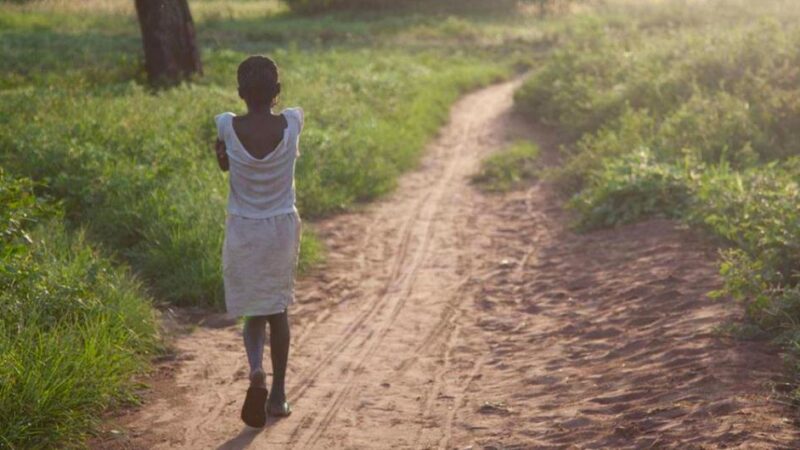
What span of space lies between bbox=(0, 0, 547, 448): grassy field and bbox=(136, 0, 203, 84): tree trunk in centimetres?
35

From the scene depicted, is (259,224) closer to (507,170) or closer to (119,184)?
(119,184)

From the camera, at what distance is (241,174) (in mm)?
5660

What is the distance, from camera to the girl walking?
18.3 ft

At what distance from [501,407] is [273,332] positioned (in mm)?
1324

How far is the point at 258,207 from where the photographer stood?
5.68 metres

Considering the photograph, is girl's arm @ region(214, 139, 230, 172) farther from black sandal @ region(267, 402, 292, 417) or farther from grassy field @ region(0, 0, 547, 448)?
black sandal @ region(267, 402, 292, 417)

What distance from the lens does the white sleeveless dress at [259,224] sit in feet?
18.5

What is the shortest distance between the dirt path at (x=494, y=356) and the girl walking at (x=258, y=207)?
624 mm

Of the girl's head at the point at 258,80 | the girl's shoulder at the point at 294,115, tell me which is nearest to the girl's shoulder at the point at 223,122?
the girl's head at the point at 258,80

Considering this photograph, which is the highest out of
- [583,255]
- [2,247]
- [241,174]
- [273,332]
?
[241,174]

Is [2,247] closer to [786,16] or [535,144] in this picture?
[535,144]

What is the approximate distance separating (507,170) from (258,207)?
28.0 feet

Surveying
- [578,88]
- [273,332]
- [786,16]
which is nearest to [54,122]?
[273,332]

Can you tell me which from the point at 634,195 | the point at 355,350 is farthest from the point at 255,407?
the point at 634,195
